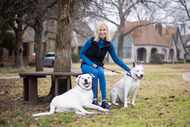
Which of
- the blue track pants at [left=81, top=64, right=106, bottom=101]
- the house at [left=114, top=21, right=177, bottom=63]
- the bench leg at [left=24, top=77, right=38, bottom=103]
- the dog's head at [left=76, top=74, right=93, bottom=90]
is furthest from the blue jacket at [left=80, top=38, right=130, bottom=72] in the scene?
the house at [left=114, top=21, right=177, bottom=63]

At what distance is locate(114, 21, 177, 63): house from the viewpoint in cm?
6588

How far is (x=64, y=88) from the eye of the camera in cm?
1019

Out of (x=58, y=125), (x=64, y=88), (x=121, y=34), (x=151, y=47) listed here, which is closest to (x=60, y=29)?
(x=64, y=88)

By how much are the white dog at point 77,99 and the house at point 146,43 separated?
183ft

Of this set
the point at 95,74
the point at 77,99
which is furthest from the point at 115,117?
the point at 95,74

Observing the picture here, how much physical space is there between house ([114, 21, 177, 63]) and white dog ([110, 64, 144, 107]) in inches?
2141

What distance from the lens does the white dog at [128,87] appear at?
9.32m

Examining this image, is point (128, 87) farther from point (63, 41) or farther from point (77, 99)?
point (63, 41)

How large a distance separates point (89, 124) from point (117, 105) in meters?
2.52

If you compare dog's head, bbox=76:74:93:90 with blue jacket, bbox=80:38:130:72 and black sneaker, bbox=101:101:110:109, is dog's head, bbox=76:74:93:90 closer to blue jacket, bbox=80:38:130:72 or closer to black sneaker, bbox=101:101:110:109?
blue jacket, bbox=80:38:130:72

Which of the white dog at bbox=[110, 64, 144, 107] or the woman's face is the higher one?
the woman's face

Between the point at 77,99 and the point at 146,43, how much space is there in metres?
58.1

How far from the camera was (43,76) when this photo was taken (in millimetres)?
9977

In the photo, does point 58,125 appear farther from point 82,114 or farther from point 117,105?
point 117,105
